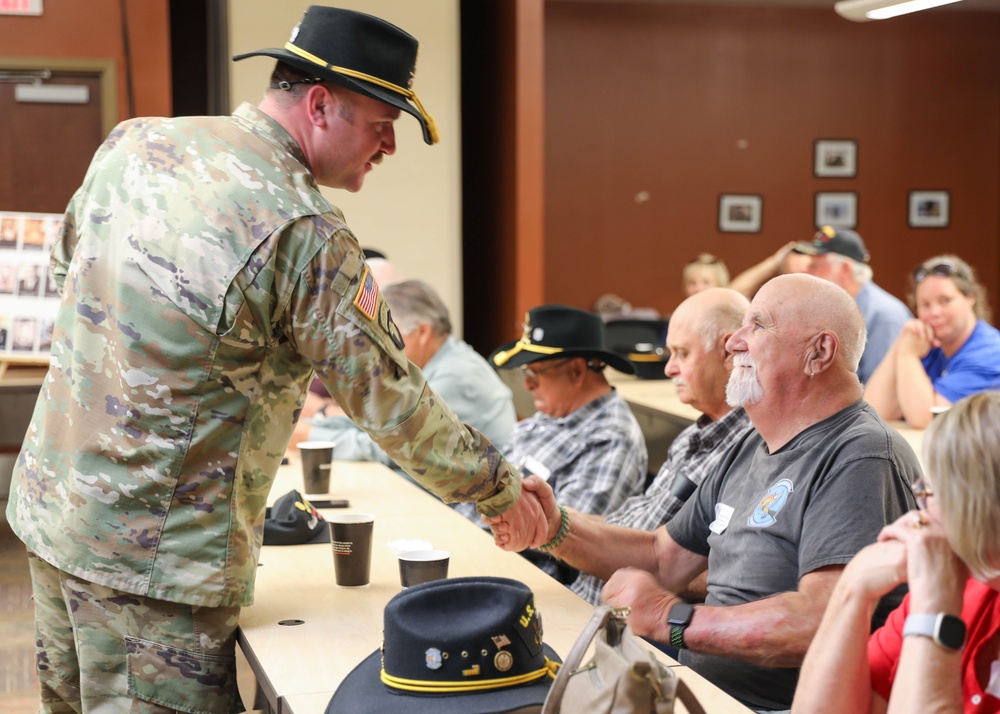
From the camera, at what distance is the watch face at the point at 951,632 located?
4.49ft

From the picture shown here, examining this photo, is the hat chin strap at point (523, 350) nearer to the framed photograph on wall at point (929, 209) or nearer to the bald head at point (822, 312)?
the bald head at point (822, 312)

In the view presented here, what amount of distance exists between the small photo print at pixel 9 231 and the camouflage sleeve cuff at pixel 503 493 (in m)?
3.68

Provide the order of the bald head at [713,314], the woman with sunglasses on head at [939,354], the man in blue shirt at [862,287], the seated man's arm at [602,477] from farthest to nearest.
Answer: the man in blue shirt at [862,287], the woman with sunglasses on head at [939,354], the seated man's arm at [602,477], the bald head at [713,314]

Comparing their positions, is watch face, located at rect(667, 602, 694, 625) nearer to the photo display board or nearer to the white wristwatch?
the white wristwatch

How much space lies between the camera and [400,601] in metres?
1.46

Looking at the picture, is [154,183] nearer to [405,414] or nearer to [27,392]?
[405,414]

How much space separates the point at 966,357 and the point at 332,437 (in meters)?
2.91

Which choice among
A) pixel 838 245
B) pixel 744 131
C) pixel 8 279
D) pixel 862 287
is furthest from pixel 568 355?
pixel 744 131

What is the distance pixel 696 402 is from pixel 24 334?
10.9ft

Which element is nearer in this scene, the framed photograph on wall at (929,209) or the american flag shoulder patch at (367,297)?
the american flag shoulder patch at (367,297)

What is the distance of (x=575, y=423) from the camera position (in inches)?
123

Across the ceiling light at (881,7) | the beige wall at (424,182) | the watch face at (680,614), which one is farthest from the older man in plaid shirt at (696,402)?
the beige wall at (424,182)

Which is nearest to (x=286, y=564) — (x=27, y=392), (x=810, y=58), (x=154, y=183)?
(x=154, y=183)

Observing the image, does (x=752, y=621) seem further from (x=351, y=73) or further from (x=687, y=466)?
(x=351, y=73)
